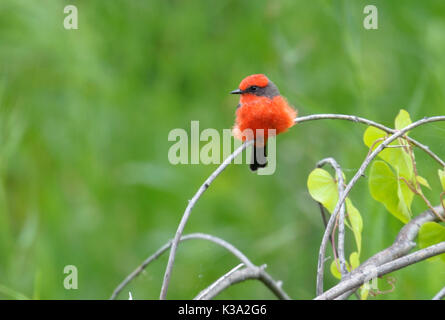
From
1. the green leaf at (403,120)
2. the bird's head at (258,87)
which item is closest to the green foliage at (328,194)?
the green leaf at (403,120)

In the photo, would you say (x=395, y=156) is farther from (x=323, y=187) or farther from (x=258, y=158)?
(x=258, y=158)

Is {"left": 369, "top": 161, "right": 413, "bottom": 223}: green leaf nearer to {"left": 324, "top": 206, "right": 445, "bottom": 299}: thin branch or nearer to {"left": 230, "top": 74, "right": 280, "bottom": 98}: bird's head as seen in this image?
{"left": 324, "top": 206, "right": 445, "bottom": 299}: thin branch

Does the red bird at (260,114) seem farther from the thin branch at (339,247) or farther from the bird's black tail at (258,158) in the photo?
the thin branch at (339,247)

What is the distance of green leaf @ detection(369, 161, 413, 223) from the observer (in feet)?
5.68

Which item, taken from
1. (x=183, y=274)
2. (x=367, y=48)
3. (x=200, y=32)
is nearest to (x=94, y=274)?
(x=183, y=274)

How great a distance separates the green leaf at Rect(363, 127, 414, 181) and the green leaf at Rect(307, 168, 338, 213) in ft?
0.51

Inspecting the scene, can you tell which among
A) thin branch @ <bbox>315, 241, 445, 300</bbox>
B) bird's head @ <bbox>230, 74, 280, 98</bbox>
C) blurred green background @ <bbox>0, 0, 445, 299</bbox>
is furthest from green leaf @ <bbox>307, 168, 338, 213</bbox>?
blurred green background @ <bbox>0, 0, 445, 299</bbox>

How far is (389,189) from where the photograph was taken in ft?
5.77

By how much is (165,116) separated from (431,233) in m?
2.99

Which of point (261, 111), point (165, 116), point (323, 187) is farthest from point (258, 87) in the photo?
point (165, 116)

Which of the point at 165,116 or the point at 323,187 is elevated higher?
the point at 165,116

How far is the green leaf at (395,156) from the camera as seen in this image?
5.82ft
